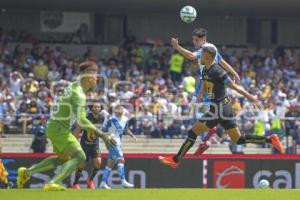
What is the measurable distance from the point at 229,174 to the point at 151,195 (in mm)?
10985

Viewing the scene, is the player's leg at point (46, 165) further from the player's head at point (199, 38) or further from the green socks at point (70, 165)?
the player's head at point (199, 38)

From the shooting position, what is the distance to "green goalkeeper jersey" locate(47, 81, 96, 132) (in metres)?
14.4

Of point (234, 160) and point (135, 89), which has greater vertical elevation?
point (135, 89)

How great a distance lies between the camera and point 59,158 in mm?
15523

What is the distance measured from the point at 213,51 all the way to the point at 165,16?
77.9ft

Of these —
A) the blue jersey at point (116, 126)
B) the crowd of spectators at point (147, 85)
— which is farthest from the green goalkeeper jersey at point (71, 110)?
the crowd of spectators at point (147, 85)

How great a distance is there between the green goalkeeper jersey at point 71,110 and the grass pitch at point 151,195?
1.13m

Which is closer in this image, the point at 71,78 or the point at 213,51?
the point at 213,51

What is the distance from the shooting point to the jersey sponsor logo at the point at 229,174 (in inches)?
997

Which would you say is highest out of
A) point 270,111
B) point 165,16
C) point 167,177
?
point 165,16

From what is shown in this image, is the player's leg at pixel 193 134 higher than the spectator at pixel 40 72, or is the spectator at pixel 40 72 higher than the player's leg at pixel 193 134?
the spectator at pixel 40 72
